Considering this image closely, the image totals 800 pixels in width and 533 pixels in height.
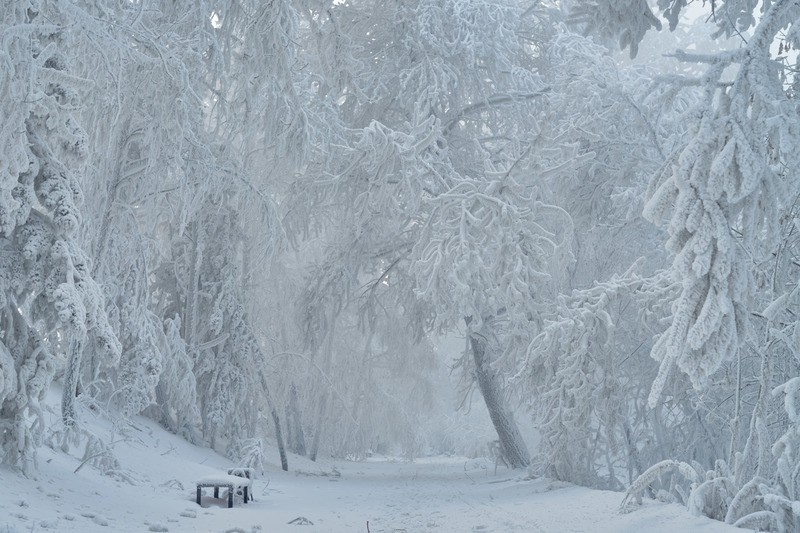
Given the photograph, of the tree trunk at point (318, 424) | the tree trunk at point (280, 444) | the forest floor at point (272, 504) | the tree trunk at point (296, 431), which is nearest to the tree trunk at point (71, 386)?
the forest floor at point (272, 504)

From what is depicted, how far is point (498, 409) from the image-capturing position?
1653 cm

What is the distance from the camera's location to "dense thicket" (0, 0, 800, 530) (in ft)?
16.9

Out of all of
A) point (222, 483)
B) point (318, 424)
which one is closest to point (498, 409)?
point (318, 424)

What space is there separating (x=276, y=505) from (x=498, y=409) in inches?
266

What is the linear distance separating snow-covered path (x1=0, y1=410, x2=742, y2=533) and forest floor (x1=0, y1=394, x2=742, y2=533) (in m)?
0.02

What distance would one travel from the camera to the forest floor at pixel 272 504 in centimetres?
689

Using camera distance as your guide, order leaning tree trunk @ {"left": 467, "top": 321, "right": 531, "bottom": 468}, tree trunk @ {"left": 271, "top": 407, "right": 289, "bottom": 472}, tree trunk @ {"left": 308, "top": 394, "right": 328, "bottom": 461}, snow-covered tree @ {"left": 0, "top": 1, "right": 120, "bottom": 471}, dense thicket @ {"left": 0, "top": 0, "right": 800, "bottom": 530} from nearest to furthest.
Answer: dense thicket @ {"left": 0, "top": 0, "right": 800, "bottom": 530}
snow-covered tree @ {"left": 0, "top": 1, "right": 120, "bottom": 471}
leaning tree trunk @ {"left": 467, "top": 321, "right": 531, "bottom": 468}
tree trunk @ {"left": 271, "top": 407, "right": 289, "bottom": 472}
tree trunk @ {"left": 308, "top": 394, "right": 328, "bottom": 461}

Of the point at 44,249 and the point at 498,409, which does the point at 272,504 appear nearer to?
the point at 44,249

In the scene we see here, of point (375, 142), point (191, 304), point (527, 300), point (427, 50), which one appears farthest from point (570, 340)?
point (191, 304)

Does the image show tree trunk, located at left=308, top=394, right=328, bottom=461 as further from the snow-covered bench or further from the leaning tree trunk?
the snow-covered bench

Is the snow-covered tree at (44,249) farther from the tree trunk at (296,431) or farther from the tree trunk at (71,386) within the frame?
the tree trunk at (296,431)

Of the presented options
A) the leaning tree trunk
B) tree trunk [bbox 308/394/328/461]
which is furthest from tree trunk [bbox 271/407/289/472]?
the leaning tree trunk

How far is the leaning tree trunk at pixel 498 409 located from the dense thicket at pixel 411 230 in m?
0.06

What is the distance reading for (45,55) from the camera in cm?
638
